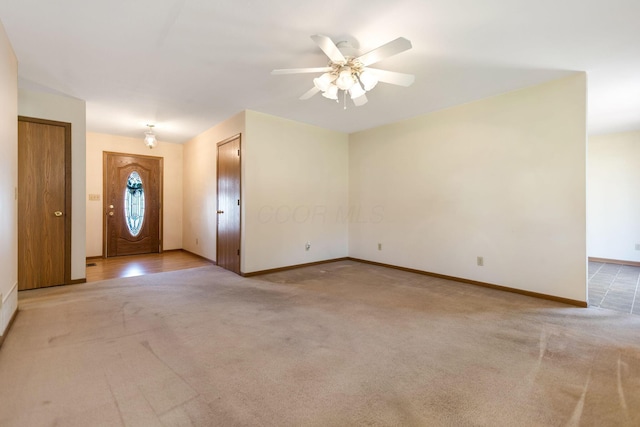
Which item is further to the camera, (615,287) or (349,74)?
(615,287)

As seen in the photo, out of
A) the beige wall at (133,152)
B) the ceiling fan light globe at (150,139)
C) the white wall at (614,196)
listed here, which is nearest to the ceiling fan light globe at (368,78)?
the ceiling fan light globe at (150,139)

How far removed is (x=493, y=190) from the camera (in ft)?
12.8

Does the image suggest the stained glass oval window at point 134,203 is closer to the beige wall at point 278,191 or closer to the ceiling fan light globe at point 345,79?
the beige wall at point 278,191

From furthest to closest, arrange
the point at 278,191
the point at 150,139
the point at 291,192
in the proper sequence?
1. the point at 150,139
2. the point at 291,192
3. the point at 278,191

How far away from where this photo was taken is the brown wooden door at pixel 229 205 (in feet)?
15.1

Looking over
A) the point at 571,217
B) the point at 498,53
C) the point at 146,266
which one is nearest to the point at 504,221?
the point at 571,217

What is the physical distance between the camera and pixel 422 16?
219 centimetres

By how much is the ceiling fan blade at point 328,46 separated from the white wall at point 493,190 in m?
2.57

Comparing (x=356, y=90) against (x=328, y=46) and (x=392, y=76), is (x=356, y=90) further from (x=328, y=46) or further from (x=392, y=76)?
(x=328, y=46)

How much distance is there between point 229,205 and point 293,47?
290cm

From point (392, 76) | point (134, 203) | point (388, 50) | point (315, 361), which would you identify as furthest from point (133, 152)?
point (315, 361)

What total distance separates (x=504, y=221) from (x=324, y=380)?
3240 mm

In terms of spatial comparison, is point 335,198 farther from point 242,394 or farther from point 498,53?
point 242,394

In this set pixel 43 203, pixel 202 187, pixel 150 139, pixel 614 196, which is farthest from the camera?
pixel 202 187
